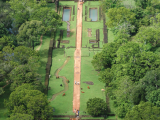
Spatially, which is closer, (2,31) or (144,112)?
(144,112)

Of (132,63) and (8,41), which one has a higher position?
(8,41)

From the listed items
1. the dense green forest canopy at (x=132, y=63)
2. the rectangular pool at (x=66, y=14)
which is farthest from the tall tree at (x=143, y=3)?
the rectangular pool at (x=66, y=14)

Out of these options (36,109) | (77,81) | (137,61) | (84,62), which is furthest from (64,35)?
(36,109)

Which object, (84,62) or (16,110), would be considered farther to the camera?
(84,62)

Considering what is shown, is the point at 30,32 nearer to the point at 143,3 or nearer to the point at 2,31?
the point at 2,31

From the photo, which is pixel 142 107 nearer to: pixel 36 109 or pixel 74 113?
pixel 74 113

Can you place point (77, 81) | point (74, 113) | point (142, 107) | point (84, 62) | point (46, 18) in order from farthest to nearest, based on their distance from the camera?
point (46, 18)
point (84, 62)
point (77, 81)
point (74, 113)
point (142, 107)

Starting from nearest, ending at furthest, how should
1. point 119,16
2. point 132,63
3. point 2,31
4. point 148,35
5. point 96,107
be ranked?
point 96,107 → point 132,63 → point 148,35 → point 2,31 → point 119,16

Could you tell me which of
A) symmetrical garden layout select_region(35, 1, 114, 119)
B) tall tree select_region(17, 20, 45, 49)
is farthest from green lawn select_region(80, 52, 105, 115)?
tall tree select_region(17, 20, 45, 49)

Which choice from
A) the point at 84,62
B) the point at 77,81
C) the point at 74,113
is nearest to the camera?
the point at 74,113

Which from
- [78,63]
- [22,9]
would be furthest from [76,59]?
[22,9]

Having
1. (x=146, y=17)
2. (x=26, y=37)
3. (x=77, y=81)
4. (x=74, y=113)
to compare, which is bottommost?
(x=74, y=113)
